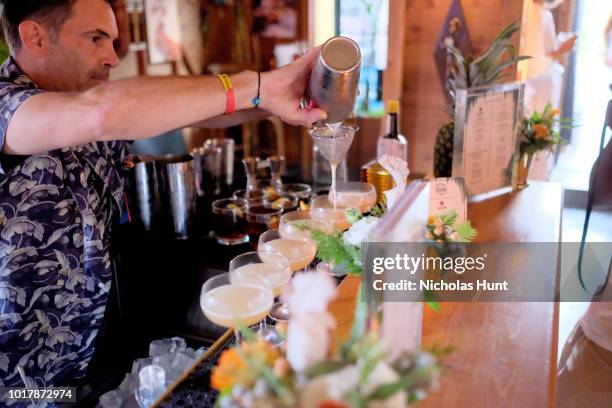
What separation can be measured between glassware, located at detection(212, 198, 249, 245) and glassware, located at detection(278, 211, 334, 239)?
17.0 inches

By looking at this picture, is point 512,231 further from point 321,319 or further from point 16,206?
point 16,206

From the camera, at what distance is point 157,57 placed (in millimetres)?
4875

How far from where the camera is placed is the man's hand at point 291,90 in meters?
1.51

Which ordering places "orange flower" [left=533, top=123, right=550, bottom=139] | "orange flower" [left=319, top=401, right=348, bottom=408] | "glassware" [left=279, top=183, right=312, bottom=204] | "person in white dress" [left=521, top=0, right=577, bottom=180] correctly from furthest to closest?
"person in white dress" [left=521, top=0, right=577, bottom=180] < "orange flower" [left=533, top=123, right=550, bottom=139] < "glassware" [left=279, top=183, right=312, bottom=204] < "orange flower" [left=319, top=401, right=348, bottom=408]

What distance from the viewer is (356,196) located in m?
1.64

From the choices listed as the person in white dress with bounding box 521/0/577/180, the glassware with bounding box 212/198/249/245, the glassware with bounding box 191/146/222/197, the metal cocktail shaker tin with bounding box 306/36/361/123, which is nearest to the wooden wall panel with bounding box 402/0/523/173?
the person in white dress with bounding box 521/0/577/180

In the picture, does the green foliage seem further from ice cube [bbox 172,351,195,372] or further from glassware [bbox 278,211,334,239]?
ice cube [bbox 172,351,195,372]

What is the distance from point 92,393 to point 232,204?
76 cm

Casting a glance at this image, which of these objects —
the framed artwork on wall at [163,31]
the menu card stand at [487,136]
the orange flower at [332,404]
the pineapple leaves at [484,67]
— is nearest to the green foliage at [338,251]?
the orange flower at [332,404]

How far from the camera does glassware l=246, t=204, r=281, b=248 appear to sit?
1790 millimetres

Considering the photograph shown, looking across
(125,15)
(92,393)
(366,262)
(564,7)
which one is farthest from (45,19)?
(564,7)

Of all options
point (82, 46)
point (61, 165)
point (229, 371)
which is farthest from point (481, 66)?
point (229, 371)

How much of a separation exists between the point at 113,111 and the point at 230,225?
0.71m

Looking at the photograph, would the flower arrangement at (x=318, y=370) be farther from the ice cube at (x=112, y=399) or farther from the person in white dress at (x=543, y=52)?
the person in white dress at (x=543, y=52)
